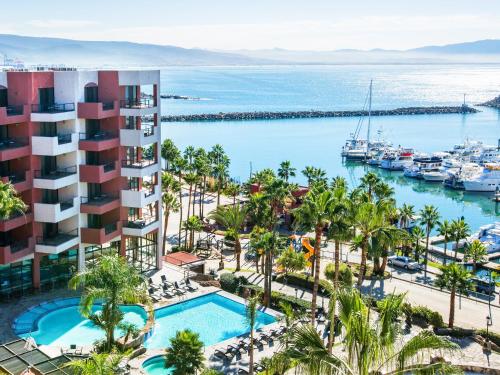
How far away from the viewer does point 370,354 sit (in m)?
15.2

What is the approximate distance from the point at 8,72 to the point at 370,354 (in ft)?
113

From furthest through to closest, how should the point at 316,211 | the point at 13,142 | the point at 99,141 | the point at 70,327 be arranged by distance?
1. the point at 99,141
2. the point at 13,142
3. the point at 70,327
4. the point at 316,211

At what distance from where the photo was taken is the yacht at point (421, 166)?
413ft

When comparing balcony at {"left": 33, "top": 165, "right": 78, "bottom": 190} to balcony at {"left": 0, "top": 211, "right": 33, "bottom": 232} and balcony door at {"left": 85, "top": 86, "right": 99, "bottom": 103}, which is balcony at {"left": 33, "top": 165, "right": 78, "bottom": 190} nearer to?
balcony at {"left": 0, "top": 211, "right": 33, "bottom": 232}

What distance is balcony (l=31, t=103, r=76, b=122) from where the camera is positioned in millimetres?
42031

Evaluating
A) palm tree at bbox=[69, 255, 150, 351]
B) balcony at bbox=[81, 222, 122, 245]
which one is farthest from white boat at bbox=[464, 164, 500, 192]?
palm tree at bbox=[69, 255, 150, 351]

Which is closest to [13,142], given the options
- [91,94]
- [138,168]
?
[91,94]

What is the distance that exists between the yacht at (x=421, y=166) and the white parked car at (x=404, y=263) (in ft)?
230

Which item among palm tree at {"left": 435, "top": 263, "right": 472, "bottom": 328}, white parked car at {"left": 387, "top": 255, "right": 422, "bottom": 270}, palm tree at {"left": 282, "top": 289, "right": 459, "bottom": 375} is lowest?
white parked car at {"left": 387, "top": 255, "right": 422, "bottom": 270}

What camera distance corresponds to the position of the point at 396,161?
133250 mm

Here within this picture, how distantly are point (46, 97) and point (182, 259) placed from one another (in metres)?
17.7

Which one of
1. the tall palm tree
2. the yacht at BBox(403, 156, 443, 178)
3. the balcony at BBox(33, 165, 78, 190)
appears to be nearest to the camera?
the balcony at BBox(33, 165, 78, 190)

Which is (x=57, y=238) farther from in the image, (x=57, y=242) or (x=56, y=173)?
(x=56, y=173)

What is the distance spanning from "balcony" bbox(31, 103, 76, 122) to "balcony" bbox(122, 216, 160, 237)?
9.10 m
